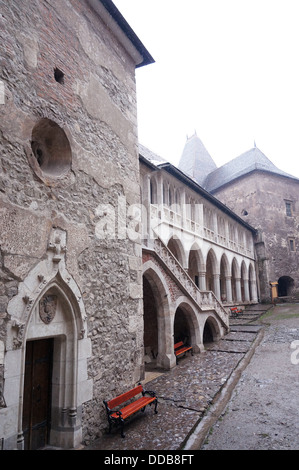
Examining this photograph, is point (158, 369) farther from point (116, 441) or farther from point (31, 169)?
point (31, 169)

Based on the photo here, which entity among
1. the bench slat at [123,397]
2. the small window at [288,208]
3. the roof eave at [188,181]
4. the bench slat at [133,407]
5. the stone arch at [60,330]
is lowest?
the bench slat at [133,407]

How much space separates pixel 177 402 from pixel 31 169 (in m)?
5.61

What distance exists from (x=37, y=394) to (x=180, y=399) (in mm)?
3479

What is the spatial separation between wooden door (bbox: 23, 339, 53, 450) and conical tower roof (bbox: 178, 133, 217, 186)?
1234 inches

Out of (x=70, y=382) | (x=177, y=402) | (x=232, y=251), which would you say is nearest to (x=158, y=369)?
(x=177, y=402)

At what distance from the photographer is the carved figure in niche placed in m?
4.28

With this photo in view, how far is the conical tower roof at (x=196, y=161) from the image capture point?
1375 inches

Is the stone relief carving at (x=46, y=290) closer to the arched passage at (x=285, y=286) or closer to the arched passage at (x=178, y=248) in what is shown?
the arched passage at (x=178, y=248)

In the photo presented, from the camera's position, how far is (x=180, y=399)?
660cm

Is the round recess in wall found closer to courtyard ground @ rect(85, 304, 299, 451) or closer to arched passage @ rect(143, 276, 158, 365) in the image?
courtyard ground @ rect(85, 304, 299, 451)

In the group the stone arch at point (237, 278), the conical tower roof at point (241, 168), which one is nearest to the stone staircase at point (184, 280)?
the stone arch at point (237, 278)

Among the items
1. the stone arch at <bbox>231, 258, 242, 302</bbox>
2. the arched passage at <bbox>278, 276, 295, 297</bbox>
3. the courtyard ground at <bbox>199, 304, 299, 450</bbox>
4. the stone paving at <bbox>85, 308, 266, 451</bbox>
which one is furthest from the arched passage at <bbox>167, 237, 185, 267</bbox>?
the arched passage at <bbox>278, 276, 295, 297</bbox>

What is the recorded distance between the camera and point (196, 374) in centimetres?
847

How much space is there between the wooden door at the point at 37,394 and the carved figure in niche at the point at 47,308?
1.72 ft
